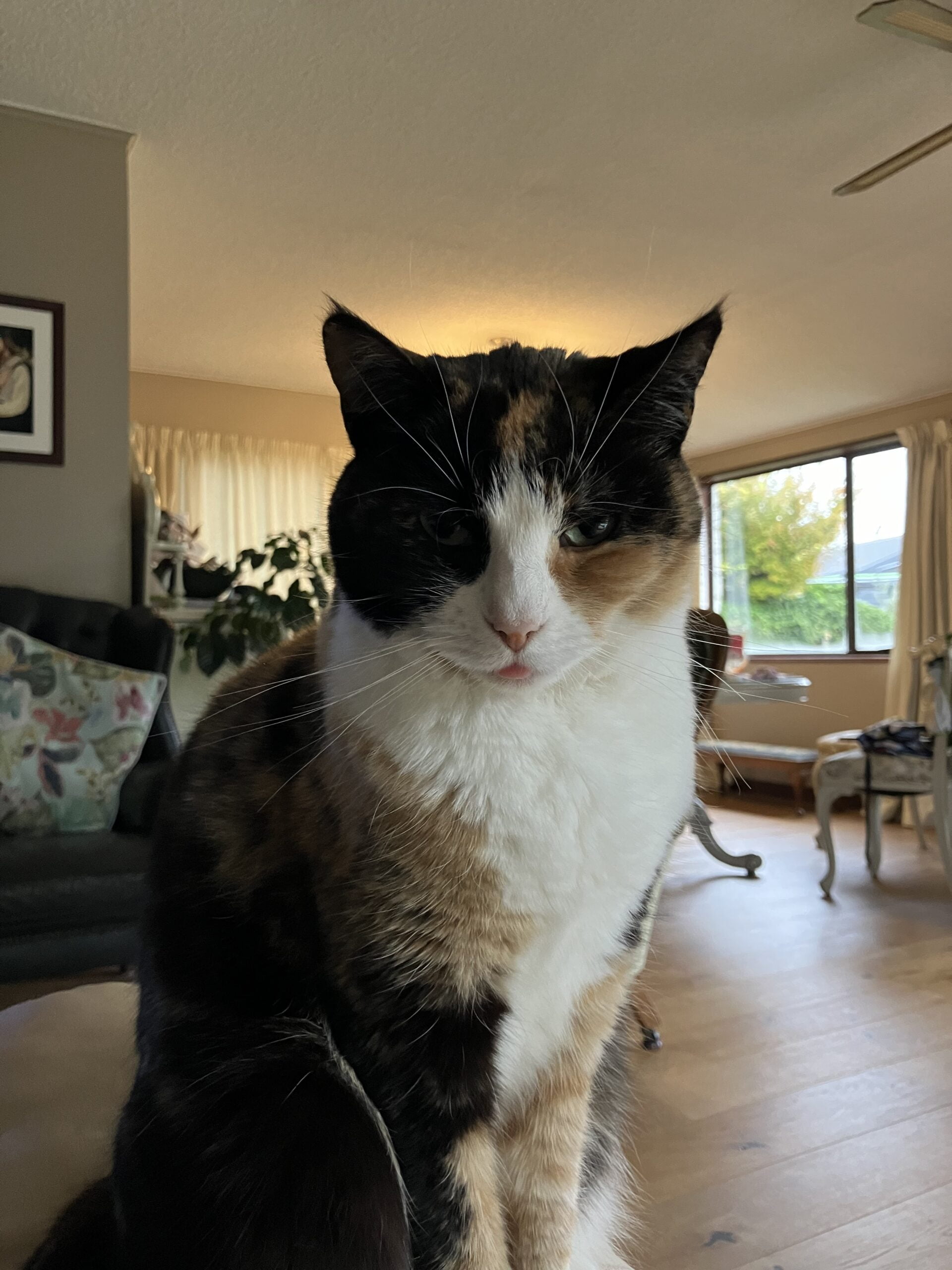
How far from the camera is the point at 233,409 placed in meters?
5.22

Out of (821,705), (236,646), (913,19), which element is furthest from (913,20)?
(821,705)

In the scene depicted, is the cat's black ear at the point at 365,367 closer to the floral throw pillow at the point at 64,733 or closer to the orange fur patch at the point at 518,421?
the orange fur patch at the point at 518,421

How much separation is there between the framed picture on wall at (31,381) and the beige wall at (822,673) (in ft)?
13.8

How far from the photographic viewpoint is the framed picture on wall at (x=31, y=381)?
260 centimetres

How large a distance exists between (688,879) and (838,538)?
3.43m

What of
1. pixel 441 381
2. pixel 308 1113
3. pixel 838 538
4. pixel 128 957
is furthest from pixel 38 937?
pixel 838 538

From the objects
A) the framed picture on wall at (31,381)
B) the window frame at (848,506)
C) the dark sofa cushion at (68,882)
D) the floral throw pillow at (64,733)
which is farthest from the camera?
the window frame at (848,506)

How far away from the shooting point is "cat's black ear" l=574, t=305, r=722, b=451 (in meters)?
0.70

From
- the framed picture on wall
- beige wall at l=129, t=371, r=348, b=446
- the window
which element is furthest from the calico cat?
the window

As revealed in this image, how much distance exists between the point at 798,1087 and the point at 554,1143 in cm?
134

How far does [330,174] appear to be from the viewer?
2891mm

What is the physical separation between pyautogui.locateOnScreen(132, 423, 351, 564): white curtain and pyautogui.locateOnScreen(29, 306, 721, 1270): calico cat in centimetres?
433

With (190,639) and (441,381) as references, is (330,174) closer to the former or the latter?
(190,639)

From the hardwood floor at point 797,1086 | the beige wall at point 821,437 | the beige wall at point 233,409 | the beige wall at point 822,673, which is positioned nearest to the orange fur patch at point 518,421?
the hardwood floor at point 797,1086
